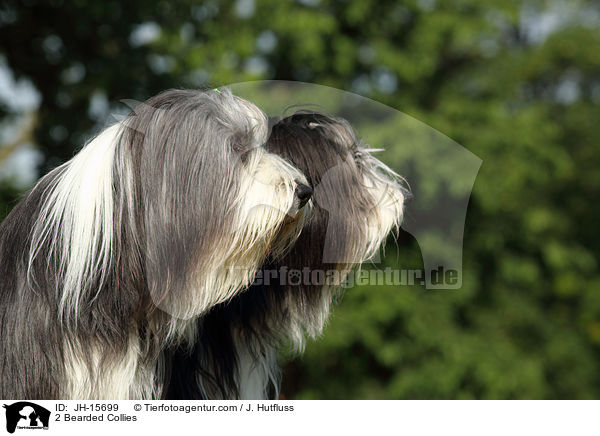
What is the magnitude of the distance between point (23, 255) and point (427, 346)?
290 cm

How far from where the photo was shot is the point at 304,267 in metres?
1.58

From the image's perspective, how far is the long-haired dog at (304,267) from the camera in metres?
1.55

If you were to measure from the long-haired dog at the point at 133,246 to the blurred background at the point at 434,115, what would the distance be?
746 millimetres

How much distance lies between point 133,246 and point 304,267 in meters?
0.42

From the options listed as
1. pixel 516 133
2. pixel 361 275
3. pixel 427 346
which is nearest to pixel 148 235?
pixel 361 275

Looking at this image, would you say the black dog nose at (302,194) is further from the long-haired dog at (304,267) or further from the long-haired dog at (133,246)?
the long-haired dog at (304,267)

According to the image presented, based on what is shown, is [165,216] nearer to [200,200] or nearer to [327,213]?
[200,200]

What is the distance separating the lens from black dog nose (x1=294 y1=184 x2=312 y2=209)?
1.35 metres
